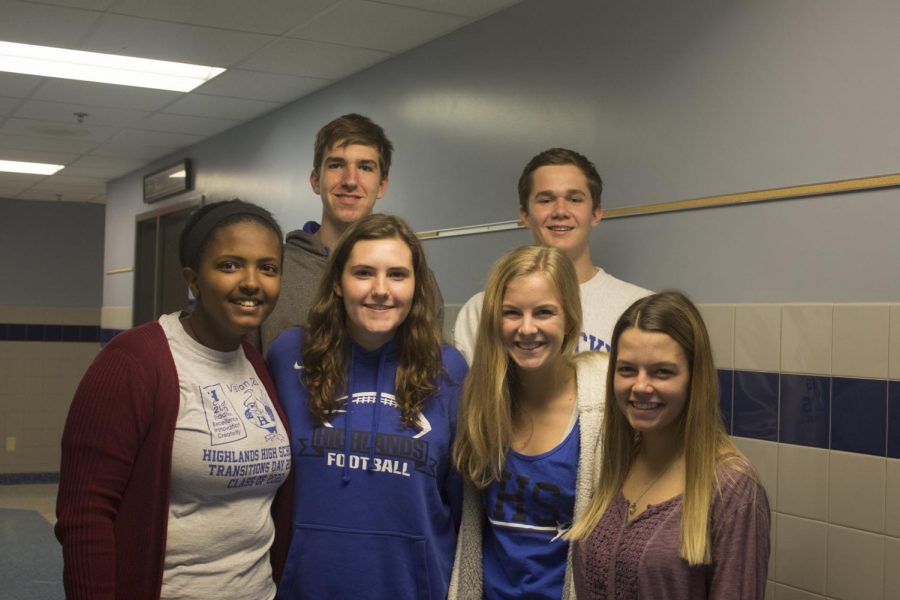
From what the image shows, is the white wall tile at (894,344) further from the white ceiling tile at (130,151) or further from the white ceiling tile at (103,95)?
the white ceiling tile at (130,151)

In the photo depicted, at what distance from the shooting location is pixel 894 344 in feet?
8.57

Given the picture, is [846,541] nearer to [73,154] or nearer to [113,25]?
[113,25]

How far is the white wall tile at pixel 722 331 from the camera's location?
3144 millimetres

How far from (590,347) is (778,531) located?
84 cm

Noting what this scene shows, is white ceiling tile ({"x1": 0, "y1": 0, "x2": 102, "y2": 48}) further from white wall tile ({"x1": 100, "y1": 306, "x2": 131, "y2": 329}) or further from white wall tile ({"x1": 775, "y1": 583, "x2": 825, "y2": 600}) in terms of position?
white wall tile ({"x1": 100, "y1": 306, "x2": 131, "y2": 329})

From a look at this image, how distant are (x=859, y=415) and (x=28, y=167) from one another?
8098 millimetres

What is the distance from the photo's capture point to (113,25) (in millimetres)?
4715

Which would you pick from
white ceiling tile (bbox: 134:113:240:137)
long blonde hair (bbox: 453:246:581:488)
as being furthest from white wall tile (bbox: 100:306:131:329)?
long blonde hair (bbox: 453:246:581:488)

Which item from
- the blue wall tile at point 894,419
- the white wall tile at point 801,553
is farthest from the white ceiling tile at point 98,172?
the blue wall tile at point 894,419

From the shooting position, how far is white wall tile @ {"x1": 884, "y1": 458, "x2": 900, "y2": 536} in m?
2.60

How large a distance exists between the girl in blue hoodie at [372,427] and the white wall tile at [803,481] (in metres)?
1.22

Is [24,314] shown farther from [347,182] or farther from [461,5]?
[347,182]

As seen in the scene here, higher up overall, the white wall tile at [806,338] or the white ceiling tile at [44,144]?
the white ceiling tile at [44,144]

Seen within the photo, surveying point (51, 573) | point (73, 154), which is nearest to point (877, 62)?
point (51, 573)
